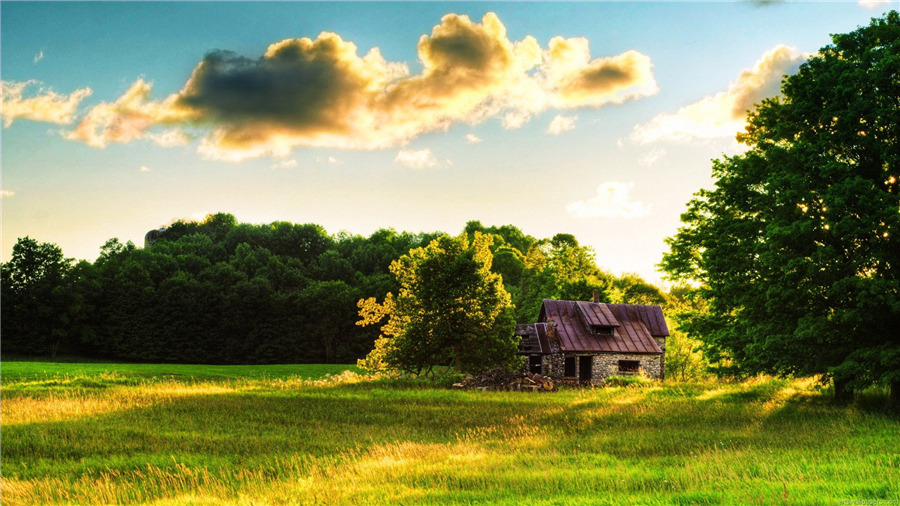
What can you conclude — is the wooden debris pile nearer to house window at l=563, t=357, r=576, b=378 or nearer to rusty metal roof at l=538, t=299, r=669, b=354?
rusty metal roof at l=538, t=299, r=669, b=354

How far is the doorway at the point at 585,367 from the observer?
46.8m

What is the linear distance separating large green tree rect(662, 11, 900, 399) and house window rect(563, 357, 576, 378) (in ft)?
71.5

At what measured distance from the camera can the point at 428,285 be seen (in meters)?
39.1

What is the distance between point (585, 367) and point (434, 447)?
109ft

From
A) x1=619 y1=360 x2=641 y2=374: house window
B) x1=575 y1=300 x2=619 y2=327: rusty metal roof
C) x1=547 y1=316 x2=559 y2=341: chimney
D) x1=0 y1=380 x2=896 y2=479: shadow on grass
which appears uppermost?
x1=575 y1=300 x2=619 y2=327: rusty metal roof

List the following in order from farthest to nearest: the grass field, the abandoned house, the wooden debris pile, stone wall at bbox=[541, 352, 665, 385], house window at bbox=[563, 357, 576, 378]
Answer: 1. house window at bbox=[563, 357, 576, 378]
2. the abandoned house
3. stone wall at bbox=[541, 352, 665, 385]
4. the wooden debris pile
5. the grass field

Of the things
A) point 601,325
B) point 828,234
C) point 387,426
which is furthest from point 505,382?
point 828,234

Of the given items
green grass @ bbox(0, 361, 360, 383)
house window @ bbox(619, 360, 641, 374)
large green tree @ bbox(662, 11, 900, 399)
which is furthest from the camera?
house window @ bbox(619, 360, 641, 374)

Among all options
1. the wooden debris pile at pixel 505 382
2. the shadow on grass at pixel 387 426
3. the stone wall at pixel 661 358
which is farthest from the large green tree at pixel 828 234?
the stone wall at pixel 661 358

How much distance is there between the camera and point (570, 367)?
4675 cm

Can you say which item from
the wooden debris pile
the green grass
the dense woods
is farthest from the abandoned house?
the green grass

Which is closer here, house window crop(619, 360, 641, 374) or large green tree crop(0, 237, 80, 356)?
house window crop(619, 360, 641, 374)

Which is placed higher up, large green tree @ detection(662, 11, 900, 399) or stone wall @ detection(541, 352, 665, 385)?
large green tree @ detection(662, 11, 900, 399)

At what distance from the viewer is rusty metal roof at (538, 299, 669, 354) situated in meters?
46.9
